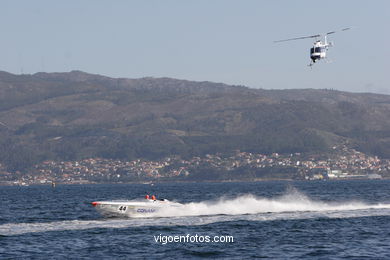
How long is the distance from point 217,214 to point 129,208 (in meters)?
8.94

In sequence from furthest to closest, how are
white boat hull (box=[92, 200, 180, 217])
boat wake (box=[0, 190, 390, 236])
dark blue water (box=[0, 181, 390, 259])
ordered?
white boat hull (box=[92, 200, 180, 217]), boat wake (box=[0, 190, 390, 236]), dark blue water (box=[0, 181, 390, 259])

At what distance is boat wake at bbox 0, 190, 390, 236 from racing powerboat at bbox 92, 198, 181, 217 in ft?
1.82

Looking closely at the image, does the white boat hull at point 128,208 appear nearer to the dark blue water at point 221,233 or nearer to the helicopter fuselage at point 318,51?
the dark blue water at point 221,233

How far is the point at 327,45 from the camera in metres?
77.0

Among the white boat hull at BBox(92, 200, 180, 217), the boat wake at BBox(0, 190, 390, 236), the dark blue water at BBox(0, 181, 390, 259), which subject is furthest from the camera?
the white boat hull at BBox(92, 200, 180, 217)

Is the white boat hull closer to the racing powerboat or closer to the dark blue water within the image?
the racing powerboat

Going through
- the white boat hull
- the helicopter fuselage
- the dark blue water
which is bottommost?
the dark blue water

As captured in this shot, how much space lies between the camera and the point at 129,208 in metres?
69.3

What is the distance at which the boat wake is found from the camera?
62.7 m

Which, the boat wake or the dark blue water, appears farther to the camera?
the boat wake

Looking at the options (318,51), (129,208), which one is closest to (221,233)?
(129,208)

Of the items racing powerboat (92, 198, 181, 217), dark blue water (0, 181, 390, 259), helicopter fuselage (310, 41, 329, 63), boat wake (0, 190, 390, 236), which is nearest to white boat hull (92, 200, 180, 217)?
racing powerboat (92, 198, 181, 217)

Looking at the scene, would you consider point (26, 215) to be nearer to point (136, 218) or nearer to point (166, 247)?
point (136, 218)

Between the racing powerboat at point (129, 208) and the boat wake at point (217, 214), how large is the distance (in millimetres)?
554
